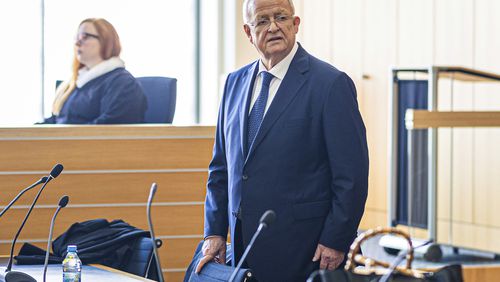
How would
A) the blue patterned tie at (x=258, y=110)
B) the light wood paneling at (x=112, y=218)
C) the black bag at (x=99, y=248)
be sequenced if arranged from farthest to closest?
the light wood paneling at (x=112, y=218) → the black bag at (x=99, y=248) → the blue patterned tie at (x=258, y=110)

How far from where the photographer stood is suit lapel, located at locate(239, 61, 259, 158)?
11.0ft

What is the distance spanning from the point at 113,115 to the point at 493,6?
296cm

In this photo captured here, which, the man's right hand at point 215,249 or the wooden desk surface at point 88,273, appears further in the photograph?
the man's right hand at point 215,249

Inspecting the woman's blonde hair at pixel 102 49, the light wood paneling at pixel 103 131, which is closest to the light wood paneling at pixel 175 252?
the light wood paneling at pixel 103 131

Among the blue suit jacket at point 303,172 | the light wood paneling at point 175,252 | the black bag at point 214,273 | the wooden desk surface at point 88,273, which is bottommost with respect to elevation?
the light wood paneling at point 175,252

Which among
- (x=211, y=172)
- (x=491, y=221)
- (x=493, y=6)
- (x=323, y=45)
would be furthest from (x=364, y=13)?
(x=211, y=172)

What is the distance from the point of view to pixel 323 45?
30.2ft

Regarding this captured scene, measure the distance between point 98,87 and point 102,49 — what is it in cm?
24

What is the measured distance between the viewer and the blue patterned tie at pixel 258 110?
3.34 meters

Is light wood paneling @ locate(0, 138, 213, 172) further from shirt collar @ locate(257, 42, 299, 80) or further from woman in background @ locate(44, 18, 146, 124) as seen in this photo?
shirt collar @ locate(257, 42, 299, 80)

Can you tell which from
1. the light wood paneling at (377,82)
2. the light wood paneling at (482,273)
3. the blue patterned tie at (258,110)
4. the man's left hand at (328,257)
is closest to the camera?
the man's left hand at (328,257)

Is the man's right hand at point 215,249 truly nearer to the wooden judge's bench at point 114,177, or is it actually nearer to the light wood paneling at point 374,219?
the wooden judge's bench at point 114,177

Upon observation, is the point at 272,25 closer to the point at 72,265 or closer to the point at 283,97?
the point at 283,97

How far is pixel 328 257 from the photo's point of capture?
10.5 feet
